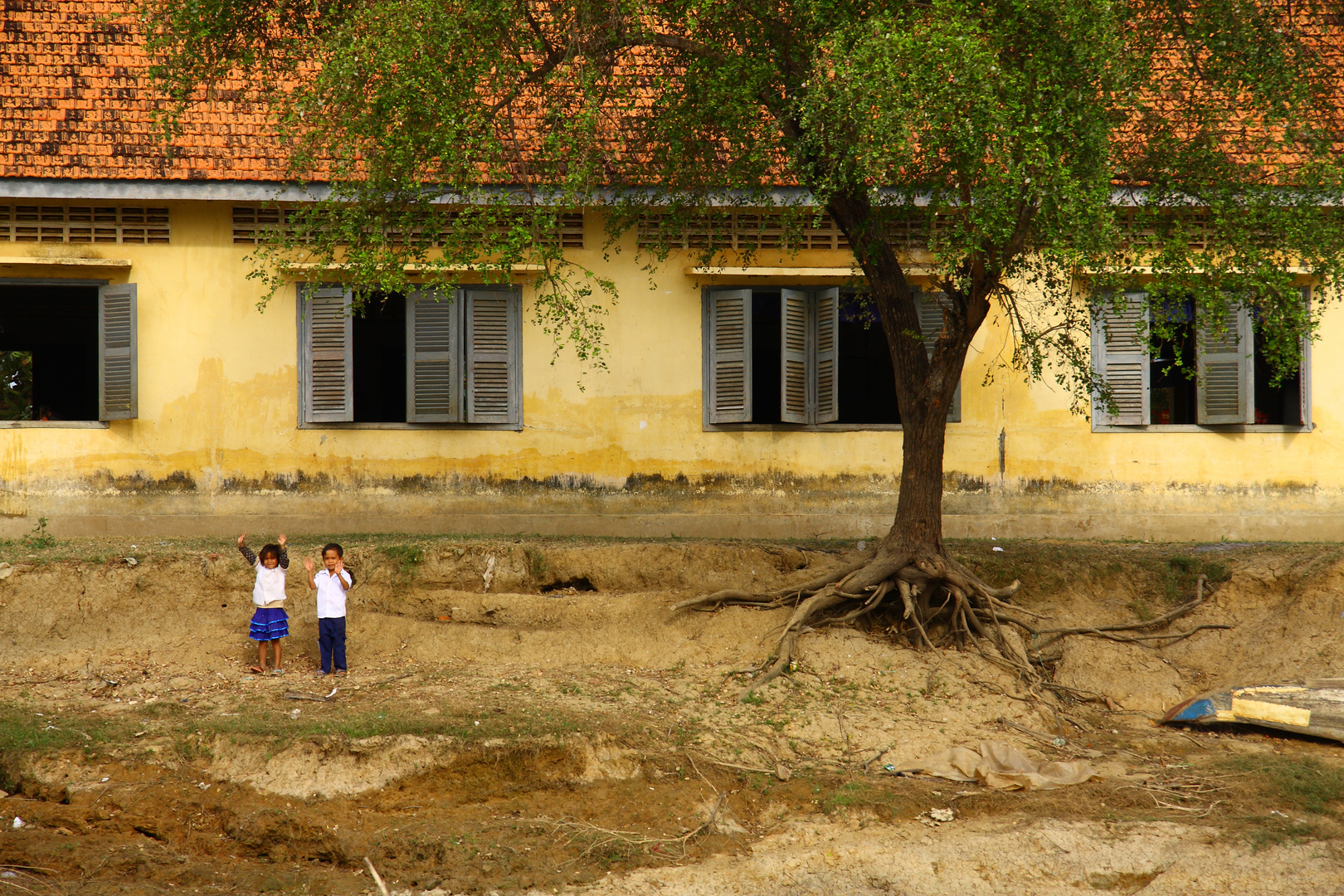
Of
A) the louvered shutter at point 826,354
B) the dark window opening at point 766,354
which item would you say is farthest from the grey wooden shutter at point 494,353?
the louvered shutter at point 826,354

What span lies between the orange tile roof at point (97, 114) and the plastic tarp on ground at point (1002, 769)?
779 centimetres

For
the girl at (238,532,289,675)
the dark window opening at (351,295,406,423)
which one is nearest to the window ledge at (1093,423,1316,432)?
the girl at (238,532,289,675)

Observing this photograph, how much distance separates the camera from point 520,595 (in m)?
9.09

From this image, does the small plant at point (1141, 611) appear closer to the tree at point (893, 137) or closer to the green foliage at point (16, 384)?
the tree at point (893, 137)

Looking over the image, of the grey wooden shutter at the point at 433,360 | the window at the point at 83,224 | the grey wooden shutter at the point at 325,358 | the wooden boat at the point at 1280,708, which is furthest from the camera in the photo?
the grey wooden shutter at the point at 433,360

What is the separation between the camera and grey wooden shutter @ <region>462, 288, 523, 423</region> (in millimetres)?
11031

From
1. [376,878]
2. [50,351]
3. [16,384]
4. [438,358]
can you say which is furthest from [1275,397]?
[16,384]

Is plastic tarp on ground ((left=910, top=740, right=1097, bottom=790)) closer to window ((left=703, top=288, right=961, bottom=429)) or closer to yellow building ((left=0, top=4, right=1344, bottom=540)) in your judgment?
yellow building ((left=0, top=4, right=1344, bottom=540))

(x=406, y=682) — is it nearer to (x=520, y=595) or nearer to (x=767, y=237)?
(x=520, y=595)

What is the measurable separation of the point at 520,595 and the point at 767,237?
14.7 feet

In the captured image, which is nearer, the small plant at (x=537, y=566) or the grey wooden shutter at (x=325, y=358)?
the small plant at (x=537, y=566)

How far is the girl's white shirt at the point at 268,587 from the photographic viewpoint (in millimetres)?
7953

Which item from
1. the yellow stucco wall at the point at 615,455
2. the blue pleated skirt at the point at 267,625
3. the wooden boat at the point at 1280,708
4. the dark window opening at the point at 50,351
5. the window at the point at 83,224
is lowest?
the wooden boat at the point at 1280,708

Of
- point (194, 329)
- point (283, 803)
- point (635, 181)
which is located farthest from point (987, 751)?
point (194, 329)
